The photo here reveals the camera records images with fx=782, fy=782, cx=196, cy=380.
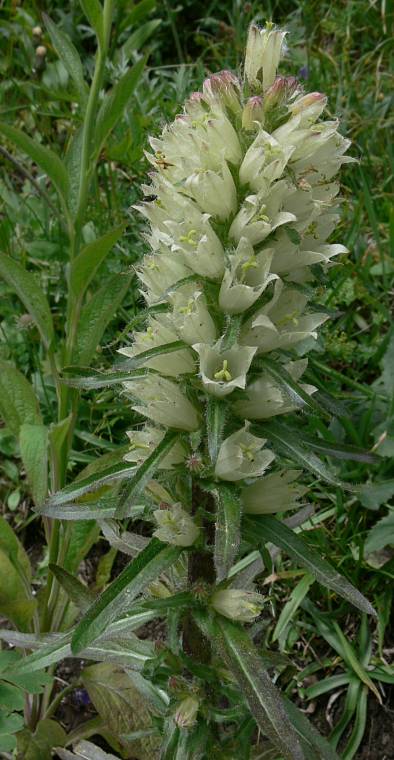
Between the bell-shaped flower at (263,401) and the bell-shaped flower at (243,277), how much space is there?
0.17 metres

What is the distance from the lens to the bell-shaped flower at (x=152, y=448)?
179 cm

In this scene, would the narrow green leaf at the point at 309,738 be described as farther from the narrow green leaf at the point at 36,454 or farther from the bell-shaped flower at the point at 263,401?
the narrow green leaf at the point at 36,454

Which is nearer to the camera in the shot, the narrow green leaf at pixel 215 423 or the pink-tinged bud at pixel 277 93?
the narrow green leaf at pixel 215 423

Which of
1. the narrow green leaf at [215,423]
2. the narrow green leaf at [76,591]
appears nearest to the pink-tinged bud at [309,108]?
the narrow green leaf at [215,423]

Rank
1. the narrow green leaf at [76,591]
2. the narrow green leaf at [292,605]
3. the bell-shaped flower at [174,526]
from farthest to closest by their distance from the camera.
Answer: the narrow green leaf at [292,605]
the narrow green leaf at [76,591]
the bell-shaped flower at [174,526]

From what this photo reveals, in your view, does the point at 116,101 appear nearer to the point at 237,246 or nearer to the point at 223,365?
the point at 237,246

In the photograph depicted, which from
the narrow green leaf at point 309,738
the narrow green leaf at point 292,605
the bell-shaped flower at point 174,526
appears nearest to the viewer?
the bell-shaped flower at point 174,526

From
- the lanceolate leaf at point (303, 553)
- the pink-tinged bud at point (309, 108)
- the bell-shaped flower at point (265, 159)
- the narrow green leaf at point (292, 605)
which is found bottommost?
the narrow green leaf at point (292, 605)

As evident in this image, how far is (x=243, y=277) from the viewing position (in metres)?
1.61

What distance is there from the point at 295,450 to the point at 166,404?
0.97 feet

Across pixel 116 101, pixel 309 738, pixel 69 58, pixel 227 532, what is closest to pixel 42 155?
pixel 116 101

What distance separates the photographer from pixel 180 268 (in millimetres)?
1707

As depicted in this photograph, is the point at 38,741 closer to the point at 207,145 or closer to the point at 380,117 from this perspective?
the point at 207,145

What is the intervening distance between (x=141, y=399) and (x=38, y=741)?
4.21 ft
